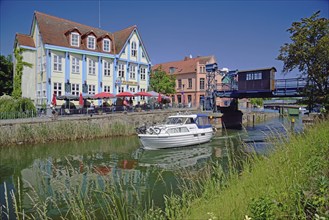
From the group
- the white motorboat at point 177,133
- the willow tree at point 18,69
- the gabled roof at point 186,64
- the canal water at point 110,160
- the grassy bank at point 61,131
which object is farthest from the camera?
the gabled roof at point 186,64

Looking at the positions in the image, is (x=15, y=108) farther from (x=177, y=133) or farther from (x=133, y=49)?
(x=133, y=49)

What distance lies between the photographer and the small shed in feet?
105

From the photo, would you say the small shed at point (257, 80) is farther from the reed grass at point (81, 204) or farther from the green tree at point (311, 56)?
the reed grass at point (81, 204)

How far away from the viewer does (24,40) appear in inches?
1173

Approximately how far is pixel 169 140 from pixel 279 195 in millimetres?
15063

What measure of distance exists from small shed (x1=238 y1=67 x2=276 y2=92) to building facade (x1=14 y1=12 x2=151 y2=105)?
14.6 metres

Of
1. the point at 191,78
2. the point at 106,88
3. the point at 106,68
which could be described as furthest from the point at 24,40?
the point at 191,78

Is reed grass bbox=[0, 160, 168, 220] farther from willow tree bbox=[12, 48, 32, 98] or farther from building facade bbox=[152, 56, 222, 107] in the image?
building facade bbox=[152, 56, 222, 107]

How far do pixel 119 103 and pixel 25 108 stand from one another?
10640mm

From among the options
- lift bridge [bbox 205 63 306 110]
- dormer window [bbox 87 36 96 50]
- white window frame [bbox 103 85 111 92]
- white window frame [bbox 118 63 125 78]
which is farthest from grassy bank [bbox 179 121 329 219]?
white window frame [bbox 118 63 125 78]

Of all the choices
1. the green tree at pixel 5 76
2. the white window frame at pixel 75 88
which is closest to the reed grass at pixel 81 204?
the white window frame at pixel 75 88

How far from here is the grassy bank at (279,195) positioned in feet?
10.00

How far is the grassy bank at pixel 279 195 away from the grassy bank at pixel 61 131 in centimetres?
1801

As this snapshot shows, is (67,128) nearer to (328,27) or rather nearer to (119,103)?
(119,103)
